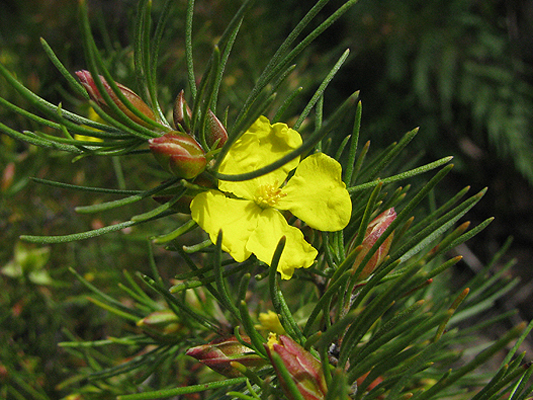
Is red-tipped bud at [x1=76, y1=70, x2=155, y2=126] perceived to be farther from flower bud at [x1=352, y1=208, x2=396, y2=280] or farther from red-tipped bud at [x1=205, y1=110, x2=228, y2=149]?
flower bud at [x1=352, y1=208, x2=396, y2=280]

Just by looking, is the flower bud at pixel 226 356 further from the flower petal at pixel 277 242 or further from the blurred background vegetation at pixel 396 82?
the blurred background vegetation at pixel 396 82

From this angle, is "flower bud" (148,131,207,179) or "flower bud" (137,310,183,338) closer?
"flower bud" (148,131,207,179)

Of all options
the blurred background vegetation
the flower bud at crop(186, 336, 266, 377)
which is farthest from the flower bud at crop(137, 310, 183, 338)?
the blurred background vegetation

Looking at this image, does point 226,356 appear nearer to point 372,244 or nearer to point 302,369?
point 302,369

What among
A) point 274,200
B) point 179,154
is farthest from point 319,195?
point 179,154

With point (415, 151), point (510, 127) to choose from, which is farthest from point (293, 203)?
point (510, 127)

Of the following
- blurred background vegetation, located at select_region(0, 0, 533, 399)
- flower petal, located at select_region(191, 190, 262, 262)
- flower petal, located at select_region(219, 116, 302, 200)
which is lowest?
blurred background vegetation, located at select_region(0, 0, 533, 399)
